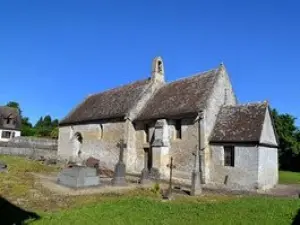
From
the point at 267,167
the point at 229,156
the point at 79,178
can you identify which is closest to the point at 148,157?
the point at 229,156

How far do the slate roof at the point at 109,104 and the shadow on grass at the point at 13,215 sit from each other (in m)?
16.1

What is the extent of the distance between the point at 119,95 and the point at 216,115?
11591mm

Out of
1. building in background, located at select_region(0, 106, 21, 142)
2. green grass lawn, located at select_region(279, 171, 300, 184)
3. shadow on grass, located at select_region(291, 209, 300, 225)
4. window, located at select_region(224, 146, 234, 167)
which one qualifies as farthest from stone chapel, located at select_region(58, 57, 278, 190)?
building in background, located at select_region(0, 106, 21, 142)

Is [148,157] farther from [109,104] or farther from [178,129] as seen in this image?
[109,104]

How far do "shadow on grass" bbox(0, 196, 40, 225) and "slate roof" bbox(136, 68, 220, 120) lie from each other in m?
14.1

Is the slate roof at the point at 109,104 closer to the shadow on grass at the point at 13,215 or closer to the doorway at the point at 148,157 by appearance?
the doorway at the point at 148,157

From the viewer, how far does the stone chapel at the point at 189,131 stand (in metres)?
20.5

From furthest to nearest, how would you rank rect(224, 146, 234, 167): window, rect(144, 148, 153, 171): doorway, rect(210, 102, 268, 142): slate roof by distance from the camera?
rect(144, 148, 153, 171): doorway
rect(224, 146, 234, 167): window
rect(210, 102, 268, 142): slate roof

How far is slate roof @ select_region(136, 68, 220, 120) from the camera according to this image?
22969 millimetres

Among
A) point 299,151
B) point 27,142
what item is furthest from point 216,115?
point 27,142

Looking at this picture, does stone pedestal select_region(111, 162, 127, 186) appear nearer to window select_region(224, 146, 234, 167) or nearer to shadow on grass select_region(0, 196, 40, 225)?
window select_region(224, 146, 234, 167)

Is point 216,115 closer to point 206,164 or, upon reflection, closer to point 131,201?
point 206,164

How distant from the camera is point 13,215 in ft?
33.1

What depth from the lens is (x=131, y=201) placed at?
1221 centimetres
